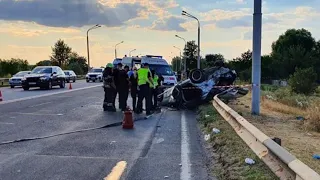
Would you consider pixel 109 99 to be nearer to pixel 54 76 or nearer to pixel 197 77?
pixel 197 77

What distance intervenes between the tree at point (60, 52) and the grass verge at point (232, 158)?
8535 centimetres

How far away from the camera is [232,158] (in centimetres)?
718

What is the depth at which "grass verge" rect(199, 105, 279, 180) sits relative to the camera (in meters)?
5.98

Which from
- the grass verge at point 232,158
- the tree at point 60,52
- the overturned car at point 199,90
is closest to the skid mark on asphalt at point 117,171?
the grass verge at point 232,158

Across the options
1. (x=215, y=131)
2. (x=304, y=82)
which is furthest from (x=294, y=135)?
(x=304, y=82)

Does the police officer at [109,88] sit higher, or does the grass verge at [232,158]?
the police officer at [109,88]

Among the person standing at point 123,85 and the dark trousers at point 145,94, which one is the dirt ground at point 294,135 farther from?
the person standing at point 123,85

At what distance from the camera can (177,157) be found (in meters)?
7.69

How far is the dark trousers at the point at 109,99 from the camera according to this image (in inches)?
649

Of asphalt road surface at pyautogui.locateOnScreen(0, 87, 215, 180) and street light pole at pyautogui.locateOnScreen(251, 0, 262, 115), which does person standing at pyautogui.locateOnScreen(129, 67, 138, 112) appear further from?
street light pole at pyautogui.locateOnScreen(251, 0, 262, 115)

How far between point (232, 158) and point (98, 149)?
2645 millimetres

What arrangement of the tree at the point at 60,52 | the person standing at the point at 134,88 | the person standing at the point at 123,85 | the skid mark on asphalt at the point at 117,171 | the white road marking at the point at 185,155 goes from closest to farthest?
the skid mark on asphalt at the point at 117,171, the white road marking at the point at 185,155, the person standing at the point at 134,88, the person standing at the point at 123,85, the tree at the point at 60,52

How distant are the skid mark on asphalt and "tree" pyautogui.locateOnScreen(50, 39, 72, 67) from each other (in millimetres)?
88001

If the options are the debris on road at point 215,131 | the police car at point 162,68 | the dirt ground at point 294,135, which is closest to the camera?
the dirt ground at point 294,135
